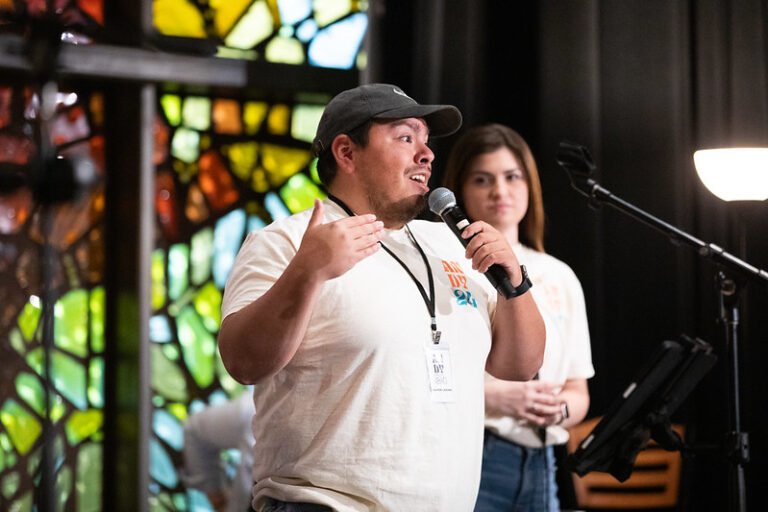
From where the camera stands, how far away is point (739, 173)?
2.78m

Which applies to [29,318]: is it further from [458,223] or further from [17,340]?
[458,223]

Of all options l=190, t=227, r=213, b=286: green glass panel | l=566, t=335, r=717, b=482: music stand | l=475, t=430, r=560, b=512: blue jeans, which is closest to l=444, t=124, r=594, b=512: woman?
l=475, t=430, r=560, b=512: blue jeans

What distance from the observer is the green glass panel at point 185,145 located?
3934mm

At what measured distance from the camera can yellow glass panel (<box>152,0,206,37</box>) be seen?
390 centimetres

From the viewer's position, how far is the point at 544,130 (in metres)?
3.79

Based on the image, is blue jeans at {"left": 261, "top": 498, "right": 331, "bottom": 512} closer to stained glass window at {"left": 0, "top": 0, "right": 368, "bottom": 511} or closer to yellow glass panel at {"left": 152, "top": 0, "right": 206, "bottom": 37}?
stained glass window at {"left": 0, "top": 0, "right": 368, "bottom": 511}

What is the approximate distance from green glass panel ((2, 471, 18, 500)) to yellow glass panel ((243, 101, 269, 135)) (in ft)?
4.68

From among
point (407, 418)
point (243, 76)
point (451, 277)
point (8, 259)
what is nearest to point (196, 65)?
point (243, 76)

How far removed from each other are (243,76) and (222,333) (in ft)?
7.21

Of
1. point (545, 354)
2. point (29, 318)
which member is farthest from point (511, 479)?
point (29, 318)

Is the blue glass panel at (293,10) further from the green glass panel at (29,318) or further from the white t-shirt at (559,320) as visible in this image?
the white t-shirt at (559,320)

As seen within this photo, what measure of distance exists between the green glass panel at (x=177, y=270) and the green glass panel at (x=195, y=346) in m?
0.07

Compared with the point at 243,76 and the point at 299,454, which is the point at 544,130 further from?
the point at 299,454

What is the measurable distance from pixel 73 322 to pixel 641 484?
197 cm
